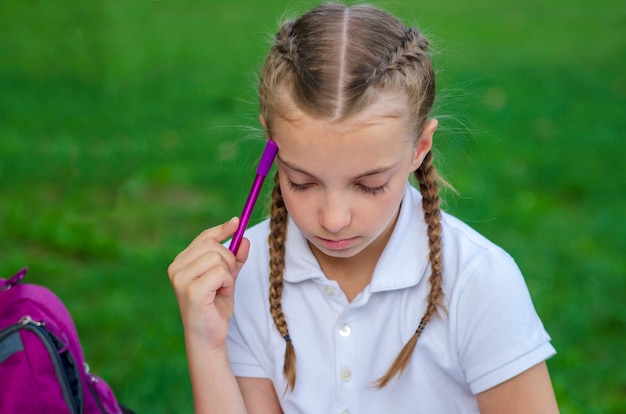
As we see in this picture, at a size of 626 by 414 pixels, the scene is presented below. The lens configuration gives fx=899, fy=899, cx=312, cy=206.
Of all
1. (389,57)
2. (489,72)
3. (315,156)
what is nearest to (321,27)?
(389,57)

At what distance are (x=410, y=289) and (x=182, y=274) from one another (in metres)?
0.55

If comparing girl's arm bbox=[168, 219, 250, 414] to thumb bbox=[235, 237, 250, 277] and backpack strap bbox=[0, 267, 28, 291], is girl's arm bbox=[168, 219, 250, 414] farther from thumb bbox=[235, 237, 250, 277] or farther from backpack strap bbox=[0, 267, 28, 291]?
backpack strap bbox=[0, 267, 28, 291]

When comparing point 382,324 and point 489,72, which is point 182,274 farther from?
point 489,72

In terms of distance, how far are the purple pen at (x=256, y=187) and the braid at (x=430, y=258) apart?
402mm

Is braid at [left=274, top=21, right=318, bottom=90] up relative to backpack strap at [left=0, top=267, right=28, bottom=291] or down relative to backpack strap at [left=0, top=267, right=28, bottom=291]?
up

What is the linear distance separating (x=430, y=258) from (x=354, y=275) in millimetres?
207

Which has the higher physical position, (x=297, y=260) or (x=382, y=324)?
(x=297, y=260)

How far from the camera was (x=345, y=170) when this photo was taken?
1.87 m

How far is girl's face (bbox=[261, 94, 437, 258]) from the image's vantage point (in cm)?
187

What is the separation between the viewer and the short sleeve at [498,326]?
200 centimetres

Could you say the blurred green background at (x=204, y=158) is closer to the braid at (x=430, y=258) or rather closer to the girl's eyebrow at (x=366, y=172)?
the braid at (x=430, y=258)

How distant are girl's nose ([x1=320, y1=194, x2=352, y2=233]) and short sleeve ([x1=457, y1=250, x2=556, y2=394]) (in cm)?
35

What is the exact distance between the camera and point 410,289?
7.01 feet

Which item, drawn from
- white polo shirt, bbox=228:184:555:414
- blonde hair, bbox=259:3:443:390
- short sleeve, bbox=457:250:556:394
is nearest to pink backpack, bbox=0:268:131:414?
white polo shirt, bbox=228:184:555:414
